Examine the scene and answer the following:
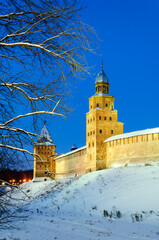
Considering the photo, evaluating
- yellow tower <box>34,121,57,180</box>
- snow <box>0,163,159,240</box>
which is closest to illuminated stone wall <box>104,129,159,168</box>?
snow <box>0,163,159,240</box>

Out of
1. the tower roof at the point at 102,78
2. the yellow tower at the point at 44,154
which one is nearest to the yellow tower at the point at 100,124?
the tower roof at the point at 102,78

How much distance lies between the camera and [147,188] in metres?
14.6

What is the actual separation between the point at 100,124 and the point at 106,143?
103 inches

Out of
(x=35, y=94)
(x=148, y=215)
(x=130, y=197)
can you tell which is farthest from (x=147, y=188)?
(x=35, y=94)

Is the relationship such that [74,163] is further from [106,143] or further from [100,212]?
[100,212]

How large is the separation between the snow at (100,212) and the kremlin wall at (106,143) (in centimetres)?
559

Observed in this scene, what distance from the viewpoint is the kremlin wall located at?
88.9 feet

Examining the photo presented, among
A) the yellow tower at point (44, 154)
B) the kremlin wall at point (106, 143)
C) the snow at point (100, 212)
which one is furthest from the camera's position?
the kremlin wall at point (106, 143)

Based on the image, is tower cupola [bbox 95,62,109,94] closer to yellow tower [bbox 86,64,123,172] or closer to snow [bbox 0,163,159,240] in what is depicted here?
yellow tower [bbox 86,64,123,172]

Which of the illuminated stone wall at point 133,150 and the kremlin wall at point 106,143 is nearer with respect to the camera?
the illuminated stone wall at point 133,150

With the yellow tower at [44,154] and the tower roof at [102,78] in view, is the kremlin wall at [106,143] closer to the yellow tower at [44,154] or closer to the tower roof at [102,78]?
the tower roof at [102,78]

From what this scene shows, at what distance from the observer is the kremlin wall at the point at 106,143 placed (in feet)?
88.9

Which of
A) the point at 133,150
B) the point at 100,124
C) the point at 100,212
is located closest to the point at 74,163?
the point at 100,124

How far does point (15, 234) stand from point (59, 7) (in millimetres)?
6487
